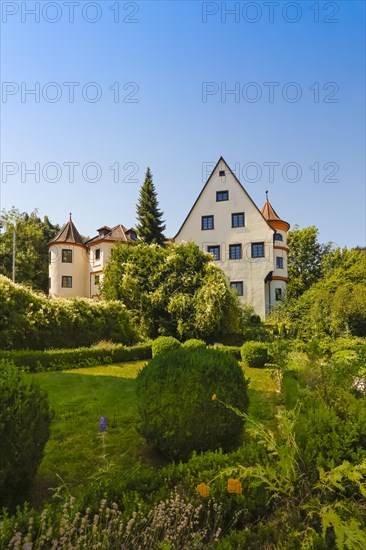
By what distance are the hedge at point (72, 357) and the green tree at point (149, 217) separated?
75.5ft

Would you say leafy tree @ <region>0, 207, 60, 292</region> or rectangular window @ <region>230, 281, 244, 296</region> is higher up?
leafy tree @ <region>0, 207, 60, 292</region>

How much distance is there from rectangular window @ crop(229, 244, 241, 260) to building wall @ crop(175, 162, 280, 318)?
0.80 ft

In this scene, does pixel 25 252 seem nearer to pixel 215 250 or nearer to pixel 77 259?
pixel 77 259

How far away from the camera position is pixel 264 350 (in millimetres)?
15688

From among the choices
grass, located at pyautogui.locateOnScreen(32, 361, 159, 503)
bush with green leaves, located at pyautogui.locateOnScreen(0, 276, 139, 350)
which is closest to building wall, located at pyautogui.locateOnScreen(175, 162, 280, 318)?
bush with green leaves, located at pyautogui.locateOnScreen(0, 276, 139, 350)

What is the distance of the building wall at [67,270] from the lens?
40438 millimetres

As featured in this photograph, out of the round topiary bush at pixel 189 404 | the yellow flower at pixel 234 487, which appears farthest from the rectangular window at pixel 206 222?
the yellow flower at pixel 234 487

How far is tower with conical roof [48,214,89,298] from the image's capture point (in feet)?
133

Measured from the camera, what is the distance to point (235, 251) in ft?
103

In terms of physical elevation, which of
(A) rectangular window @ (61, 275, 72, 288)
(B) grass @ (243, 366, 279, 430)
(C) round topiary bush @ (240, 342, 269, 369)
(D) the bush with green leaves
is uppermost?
(A) rectangular window @ (61, 275, 72, 288)

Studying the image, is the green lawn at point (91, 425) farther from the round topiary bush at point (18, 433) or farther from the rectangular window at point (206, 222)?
the rectangular window at point (206, 222)

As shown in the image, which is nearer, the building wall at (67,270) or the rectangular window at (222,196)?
the rectangular window at (222,196)

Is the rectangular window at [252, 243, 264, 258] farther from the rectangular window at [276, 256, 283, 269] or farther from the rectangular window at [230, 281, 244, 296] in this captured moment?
the rectangular window at [276, 256, 283, 269]

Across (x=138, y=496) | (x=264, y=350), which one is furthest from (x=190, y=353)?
(x=264, y=350)
